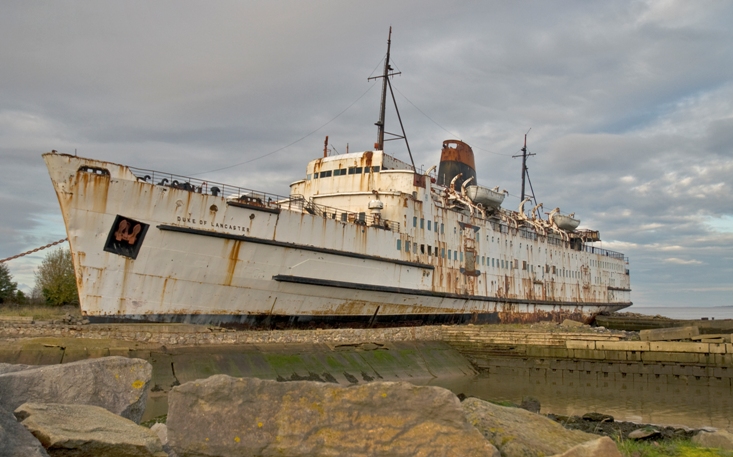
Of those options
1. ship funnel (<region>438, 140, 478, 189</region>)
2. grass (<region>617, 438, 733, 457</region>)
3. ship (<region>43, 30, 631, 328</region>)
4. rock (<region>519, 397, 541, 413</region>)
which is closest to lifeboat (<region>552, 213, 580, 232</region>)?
ship (<region>43, 30, 631, 328</region>)

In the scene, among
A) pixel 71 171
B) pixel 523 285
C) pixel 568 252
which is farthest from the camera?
pixel 568 252

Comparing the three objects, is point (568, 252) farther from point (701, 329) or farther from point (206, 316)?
point (206, 316)

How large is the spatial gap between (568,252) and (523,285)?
810 centimetres

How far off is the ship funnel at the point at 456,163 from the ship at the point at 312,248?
70 mm

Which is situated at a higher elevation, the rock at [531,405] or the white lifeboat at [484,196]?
the white lifeboat at [484,196]

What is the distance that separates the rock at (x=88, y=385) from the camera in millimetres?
4555

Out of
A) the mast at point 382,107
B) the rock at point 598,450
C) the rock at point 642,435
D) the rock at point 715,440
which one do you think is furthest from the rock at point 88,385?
the mast at point 382,107

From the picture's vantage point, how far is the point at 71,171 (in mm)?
15125

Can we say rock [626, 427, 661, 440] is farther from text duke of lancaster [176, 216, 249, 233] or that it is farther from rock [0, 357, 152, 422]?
text duke of lancaster [176, 216, 249, 233]

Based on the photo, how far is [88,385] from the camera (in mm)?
4770

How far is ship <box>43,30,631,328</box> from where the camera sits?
15484 millimetres

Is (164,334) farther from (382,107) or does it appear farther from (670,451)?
(382,107)

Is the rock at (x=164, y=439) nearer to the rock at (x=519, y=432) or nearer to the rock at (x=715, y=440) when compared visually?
the rock at (x=519, y=432)

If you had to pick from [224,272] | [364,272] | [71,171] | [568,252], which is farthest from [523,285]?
[71,171]
